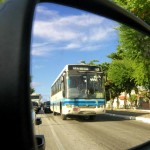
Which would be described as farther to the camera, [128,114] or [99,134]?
[128,114]

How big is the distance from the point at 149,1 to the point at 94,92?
24.4m

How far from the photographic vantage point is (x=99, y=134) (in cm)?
205

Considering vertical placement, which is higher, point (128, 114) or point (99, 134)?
point (128, 114)

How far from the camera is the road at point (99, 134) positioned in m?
1.82

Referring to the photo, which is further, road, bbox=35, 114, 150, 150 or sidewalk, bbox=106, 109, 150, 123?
sidewalk, bbox=106, 109, 150, 123

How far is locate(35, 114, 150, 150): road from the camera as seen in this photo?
182cm

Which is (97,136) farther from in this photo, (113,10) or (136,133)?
(113,10)

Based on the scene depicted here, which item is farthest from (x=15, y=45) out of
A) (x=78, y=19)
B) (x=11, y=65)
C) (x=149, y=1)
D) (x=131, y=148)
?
(x=149, y=1)

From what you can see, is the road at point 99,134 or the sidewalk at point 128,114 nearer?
the road at point 99,134

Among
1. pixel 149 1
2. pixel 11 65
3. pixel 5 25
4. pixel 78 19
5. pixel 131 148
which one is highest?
pixel 149 1

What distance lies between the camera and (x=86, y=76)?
287cm

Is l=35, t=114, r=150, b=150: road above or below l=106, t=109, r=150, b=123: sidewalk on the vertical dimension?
below

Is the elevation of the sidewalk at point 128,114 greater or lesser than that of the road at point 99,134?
greater

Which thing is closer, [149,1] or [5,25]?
[5,25]
